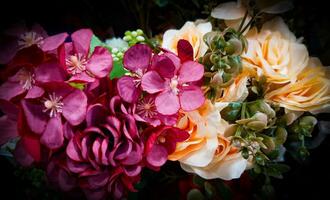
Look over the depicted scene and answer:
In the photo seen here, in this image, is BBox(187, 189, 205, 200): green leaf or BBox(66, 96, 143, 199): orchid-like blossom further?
BBox(187, 189, 205, 200): green leaf

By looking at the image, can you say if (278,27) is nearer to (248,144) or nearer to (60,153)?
(248,144)

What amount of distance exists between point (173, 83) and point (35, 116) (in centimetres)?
20

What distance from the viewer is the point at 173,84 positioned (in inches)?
25.3

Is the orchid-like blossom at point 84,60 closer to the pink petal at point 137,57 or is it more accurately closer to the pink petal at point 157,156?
the pink petal at point 137,57

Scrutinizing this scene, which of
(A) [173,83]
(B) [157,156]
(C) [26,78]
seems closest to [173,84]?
(A) [173,83]

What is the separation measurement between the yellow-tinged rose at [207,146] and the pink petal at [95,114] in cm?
12

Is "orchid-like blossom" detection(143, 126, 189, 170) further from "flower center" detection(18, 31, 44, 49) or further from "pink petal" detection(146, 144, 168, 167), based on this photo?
"flower center" detection(18, 31, 44, 49)

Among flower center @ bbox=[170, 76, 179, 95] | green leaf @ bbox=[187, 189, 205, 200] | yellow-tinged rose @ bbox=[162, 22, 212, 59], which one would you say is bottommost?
green leaf @ bbox=[187, 189, 205, 200]

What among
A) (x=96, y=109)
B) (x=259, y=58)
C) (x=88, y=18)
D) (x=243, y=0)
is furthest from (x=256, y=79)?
(x=88, y=18)

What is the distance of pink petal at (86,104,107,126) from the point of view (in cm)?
61

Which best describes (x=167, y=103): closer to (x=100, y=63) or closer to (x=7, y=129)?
(x=100, y=63)

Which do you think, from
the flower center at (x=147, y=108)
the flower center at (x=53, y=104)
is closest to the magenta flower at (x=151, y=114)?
the flower center at (x=147, y=108)

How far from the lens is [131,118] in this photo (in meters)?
0.62

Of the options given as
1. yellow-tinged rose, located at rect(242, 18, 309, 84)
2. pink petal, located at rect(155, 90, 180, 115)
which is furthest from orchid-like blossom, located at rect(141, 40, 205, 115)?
yellow-tinged rose, located at rect(242, 18, 309, 84)
